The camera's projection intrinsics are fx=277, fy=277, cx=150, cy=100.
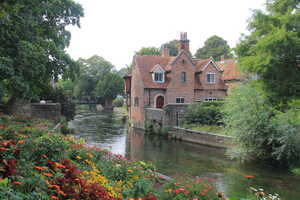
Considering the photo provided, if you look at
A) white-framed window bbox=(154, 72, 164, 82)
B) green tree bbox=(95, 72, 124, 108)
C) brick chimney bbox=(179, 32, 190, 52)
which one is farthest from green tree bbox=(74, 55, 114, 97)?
brick chimney bbox=(179, 32, 190, 52)

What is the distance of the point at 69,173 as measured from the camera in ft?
18.1

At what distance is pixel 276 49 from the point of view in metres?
14.5

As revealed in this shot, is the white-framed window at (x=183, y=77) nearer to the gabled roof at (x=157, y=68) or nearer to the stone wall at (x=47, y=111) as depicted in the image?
the gabled roof at (x=157, y=68)

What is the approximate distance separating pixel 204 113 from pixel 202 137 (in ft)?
11.1

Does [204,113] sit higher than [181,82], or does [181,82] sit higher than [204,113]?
[181,82]

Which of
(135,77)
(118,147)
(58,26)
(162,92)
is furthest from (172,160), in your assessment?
(135,77)

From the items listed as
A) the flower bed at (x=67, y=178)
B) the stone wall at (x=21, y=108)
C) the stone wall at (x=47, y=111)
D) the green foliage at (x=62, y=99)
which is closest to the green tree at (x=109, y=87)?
the green foliage at (x=62, y=99)

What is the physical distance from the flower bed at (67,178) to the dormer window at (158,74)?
27.6 m

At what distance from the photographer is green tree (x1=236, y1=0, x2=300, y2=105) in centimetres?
1427

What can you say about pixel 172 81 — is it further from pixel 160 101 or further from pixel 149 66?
pixel 149 66

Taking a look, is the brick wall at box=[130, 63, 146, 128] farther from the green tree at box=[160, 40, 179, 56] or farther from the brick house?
the green tree at box=[160, 40, 179, 56]

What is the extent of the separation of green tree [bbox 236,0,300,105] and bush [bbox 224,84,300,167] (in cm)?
101

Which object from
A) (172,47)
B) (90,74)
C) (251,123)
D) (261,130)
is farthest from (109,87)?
(261,130)

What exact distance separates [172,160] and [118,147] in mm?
5508
